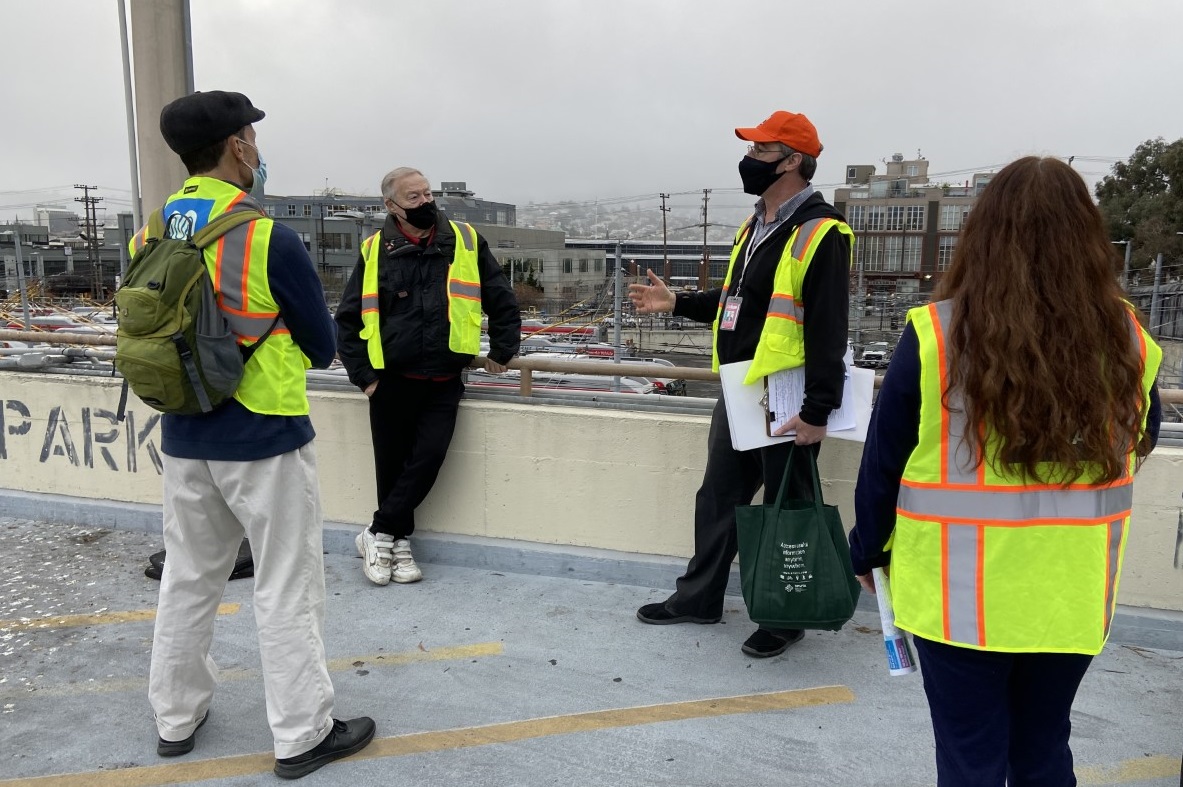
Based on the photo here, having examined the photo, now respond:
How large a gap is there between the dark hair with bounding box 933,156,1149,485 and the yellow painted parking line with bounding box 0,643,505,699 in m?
2.45

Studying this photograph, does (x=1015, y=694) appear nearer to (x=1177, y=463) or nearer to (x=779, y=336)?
(x=779, y=336)

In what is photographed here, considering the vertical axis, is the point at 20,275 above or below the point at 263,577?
above

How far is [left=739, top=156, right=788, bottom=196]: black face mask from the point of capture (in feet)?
11.0

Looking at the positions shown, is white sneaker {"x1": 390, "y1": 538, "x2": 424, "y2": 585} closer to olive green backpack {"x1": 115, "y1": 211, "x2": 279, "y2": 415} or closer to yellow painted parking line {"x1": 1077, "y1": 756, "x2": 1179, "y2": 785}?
olive green backpack {"x1": 115, "y1": 211, "x2": 279, "y2": 415}

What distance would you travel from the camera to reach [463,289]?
164 inches

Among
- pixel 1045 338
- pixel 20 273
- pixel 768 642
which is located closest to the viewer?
pixel 1045 338

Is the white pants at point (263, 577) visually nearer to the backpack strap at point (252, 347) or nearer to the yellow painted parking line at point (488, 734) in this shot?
the yellow painted parking line at point (488, 734)

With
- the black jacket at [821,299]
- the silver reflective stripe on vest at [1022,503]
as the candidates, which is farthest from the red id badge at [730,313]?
the silver reflective stripe on vest at [1022,503]

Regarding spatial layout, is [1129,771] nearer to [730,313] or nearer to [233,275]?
[730,313]

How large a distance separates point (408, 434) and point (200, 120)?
6.99 ft

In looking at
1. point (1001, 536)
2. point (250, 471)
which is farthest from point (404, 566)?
point (1001, 536)

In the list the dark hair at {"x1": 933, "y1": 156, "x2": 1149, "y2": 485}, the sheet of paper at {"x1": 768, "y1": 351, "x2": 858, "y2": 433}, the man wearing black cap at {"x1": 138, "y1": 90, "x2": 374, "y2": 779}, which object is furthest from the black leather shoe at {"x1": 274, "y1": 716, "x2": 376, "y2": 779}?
the dark hair at {"x1": 933, "y1": 156, "x2": 1149, "y2": 485}

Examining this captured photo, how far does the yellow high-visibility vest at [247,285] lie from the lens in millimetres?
2529

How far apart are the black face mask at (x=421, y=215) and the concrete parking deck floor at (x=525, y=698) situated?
179cm
